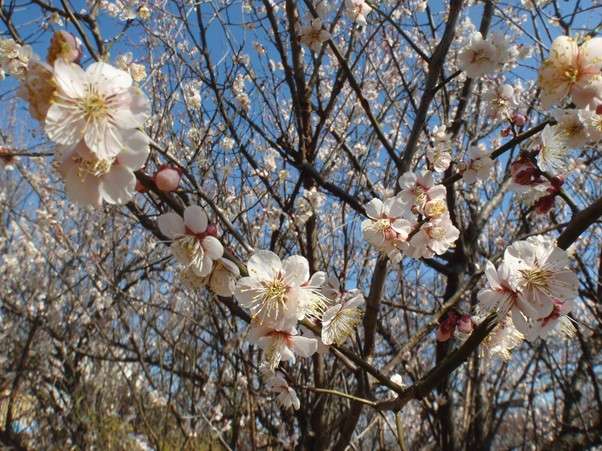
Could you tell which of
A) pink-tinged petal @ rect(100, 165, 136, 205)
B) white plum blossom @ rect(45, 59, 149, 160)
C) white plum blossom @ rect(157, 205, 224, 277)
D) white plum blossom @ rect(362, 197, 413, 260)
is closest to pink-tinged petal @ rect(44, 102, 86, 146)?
white plum blossom @ rect(45, 59, 149, 160)

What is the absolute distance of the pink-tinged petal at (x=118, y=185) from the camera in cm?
112

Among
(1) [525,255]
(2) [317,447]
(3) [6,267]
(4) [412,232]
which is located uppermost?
(3) [6,267]

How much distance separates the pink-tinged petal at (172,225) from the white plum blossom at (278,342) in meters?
0.36

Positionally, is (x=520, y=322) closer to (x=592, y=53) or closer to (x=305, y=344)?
(x=305, y=344)

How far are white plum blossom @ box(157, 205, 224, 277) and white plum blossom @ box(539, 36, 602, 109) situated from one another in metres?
1.17

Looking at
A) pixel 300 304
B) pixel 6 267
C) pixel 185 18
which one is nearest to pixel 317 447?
pixel 300 304

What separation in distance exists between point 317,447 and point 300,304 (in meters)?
2.03

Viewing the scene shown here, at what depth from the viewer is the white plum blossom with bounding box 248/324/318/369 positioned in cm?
150

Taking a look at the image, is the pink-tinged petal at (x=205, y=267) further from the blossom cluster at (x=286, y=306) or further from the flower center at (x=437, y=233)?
the flower center at (x=437, y=233)

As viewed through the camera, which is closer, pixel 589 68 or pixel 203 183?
pixel 589 68

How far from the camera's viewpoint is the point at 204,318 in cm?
479

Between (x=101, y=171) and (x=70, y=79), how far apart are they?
201mm

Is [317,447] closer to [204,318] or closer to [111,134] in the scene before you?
[204,318]

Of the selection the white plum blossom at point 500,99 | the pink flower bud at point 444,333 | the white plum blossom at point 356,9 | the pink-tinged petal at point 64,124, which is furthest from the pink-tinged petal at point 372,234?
the white plum blossom at point 356,9
